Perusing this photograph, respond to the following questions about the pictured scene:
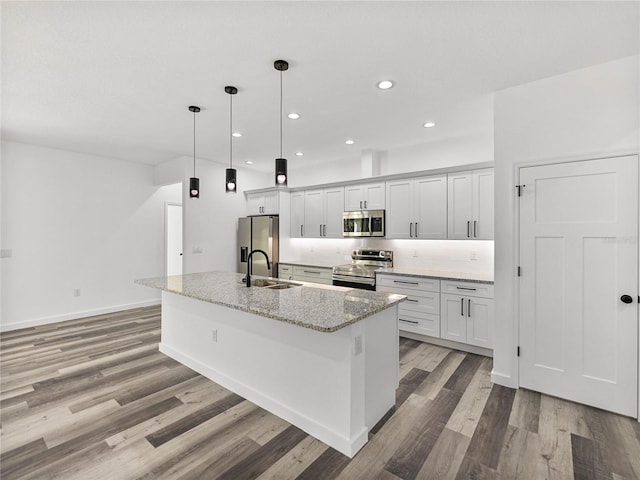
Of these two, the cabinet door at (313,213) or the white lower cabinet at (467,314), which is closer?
the white lower cabinet at (467,314)

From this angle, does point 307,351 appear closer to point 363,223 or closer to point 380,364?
point 380,364

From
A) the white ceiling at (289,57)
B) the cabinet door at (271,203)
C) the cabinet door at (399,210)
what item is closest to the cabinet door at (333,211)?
the cabinet door at (399,210)

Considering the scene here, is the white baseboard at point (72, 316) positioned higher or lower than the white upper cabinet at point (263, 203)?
lower

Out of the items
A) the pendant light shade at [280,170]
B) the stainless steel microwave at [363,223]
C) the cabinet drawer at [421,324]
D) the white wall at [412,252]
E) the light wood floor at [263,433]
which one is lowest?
the light wood floor at [263,433]

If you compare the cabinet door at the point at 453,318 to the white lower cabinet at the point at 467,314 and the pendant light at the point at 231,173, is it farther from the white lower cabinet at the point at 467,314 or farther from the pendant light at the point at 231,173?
the pendant light at the point at 231,173

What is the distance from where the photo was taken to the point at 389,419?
238 cm

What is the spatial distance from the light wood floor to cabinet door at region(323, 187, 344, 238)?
8.74ft

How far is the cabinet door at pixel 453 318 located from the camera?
3.66m

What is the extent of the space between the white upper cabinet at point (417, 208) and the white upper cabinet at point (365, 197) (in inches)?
5.2

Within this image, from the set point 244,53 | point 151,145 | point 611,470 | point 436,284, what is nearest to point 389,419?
point 611,470

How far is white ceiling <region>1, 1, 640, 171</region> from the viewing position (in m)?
1.89

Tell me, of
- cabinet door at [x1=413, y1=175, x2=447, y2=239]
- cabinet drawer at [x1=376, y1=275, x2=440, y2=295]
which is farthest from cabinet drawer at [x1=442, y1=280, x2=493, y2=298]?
cabinet door at [x1=413, y1=175, x2=447, y2=239]

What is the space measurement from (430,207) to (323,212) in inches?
74.1

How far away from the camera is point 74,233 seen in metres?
5.09
